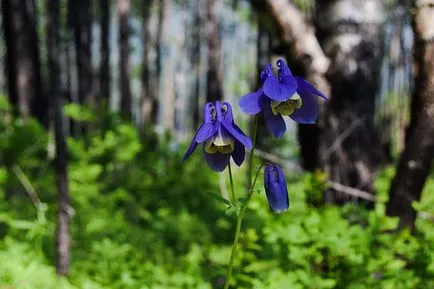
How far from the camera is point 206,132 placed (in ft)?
5.22

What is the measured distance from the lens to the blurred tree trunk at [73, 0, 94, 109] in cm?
1589

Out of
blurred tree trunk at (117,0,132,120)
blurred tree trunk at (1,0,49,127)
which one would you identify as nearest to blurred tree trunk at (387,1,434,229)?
blurred tree trunk at (1,0,49,127)

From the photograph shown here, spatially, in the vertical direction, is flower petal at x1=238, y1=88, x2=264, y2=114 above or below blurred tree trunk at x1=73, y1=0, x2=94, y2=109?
below

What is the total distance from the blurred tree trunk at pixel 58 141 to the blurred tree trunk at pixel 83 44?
39.4 feet

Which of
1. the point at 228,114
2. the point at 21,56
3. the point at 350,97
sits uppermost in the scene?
the point at 21,56

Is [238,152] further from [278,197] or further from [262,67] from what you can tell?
[262,67]

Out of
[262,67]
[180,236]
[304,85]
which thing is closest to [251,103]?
[304,85]

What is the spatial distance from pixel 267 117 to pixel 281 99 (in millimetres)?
153

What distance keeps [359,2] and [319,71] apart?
0.64 m

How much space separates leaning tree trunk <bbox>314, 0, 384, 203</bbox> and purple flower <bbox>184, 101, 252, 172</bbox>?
2222 millimetres

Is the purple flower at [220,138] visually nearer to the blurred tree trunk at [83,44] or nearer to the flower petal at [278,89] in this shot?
the flower petal at [278,89]

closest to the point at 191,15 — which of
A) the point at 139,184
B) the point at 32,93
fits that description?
the point at 32,93

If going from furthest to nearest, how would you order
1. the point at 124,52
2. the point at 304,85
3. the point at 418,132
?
the point at 124,52 → the point at 418,132 → the point at 304,85

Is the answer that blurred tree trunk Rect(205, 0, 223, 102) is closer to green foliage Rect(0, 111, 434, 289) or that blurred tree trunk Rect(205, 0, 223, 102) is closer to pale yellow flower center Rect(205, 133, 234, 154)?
green foliage Rect(0, 111, 434, 289)
